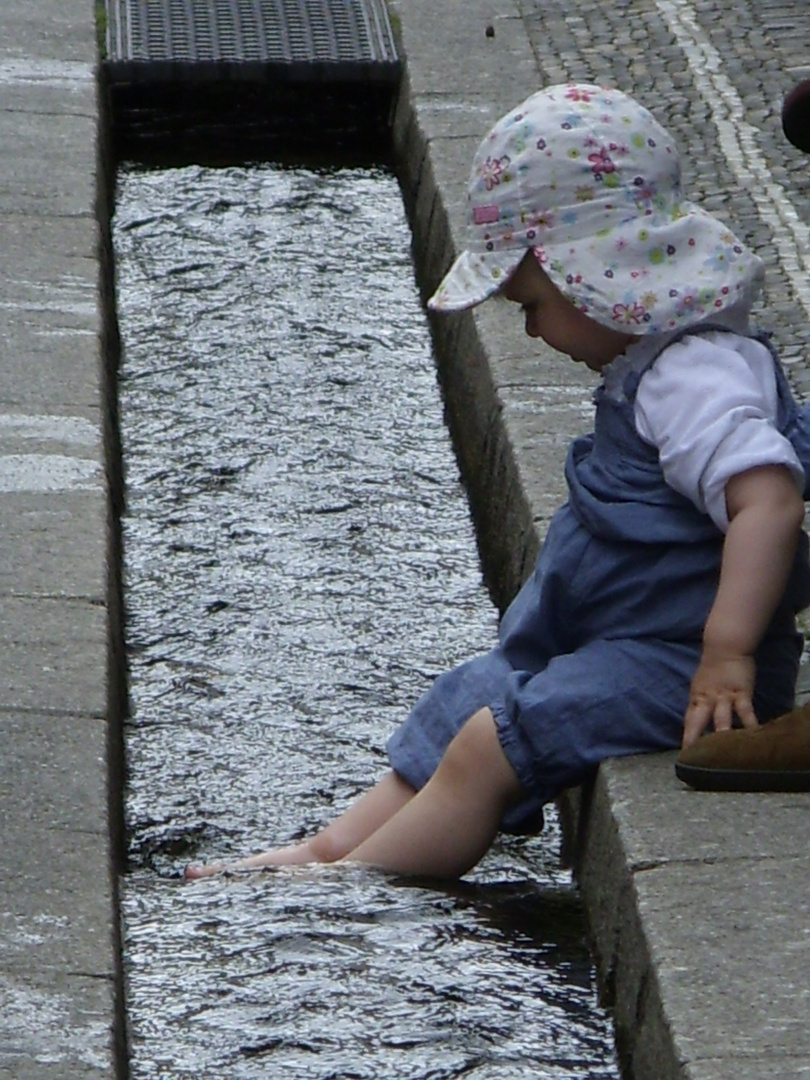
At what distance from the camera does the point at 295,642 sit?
3.83 metres

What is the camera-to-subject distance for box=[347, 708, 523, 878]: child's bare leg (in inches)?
112

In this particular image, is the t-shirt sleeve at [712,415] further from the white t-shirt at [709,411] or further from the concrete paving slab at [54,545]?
the concrete paving slab at [54,545]

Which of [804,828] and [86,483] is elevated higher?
[804,828]

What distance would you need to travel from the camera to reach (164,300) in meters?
5.29

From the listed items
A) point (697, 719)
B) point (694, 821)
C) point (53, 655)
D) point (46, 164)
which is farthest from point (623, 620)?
point (46, 164)

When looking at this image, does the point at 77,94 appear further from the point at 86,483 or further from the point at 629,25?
the point at 86,483

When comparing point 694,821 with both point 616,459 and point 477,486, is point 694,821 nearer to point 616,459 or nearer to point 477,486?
point 616,459

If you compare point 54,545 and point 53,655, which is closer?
point 53,655

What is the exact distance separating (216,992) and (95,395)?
177 cm

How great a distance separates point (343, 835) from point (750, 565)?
29.9 inches

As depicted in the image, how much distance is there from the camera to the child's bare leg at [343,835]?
304cm

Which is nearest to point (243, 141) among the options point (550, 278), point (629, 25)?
point (629, 25)

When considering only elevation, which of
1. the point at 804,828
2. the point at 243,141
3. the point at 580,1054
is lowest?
the point at 243,141

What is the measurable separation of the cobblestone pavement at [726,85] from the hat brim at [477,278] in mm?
1500
